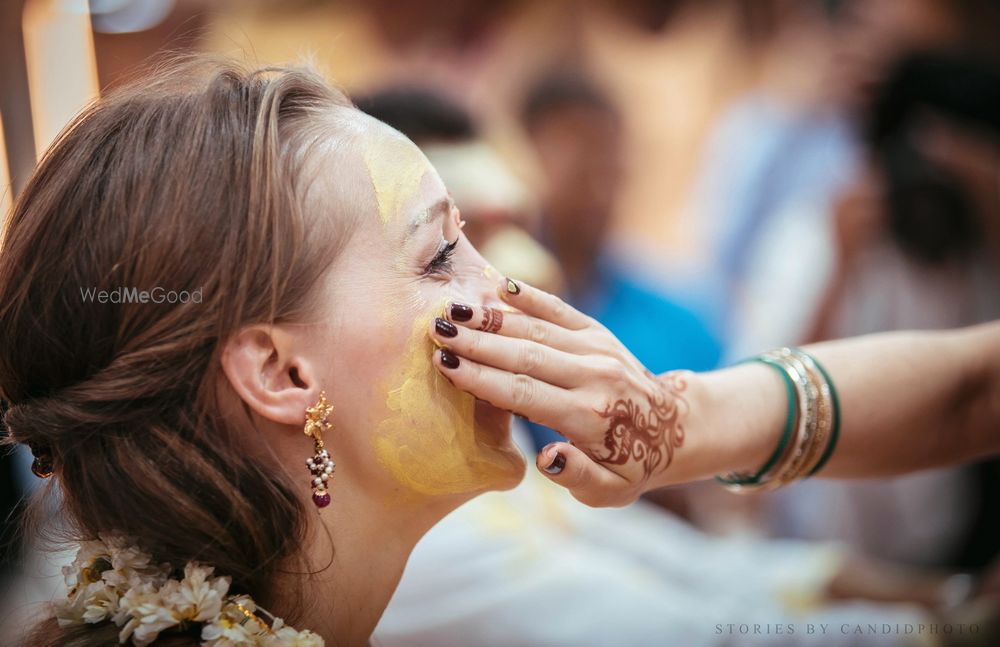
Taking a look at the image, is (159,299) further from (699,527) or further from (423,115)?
(699,527)

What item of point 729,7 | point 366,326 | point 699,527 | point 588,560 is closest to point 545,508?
point 588,560

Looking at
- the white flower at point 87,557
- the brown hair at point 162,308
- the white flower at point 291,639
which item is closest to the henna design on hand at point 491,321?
the brown hair at point 162,308

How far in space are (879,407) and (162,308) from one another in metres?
1.20

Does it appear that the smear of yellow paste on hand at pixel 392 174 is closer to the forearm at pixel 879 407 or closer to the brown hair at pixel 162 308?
the brown hair at pixel 162 308

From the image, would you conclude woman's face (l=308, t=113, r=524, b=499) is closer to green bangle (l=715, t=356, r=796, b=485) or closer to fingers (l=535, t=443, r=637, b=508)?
fingers (l=535, t=443, r=637, b=508)

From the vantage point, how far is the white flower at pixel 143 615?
3.59 feet

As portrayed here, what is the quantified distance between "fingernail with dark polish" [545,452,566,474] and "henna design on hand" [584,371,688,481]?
0.19ft

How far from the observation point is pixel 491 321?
45.9 inches

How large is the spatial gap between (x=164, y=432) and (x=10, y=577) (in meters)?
1.32

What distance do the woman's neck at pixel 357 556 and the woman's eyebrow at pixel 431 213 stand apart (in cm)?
39

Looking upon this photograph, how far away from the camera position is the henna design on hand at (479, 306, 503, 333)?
45.8 inches

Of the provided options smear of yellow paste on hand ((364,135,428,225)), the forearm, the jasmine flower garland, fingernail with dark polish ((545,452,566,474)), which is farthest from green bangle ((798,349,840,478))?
the jasmine flower garland

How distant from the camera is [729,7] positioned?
3.99 m

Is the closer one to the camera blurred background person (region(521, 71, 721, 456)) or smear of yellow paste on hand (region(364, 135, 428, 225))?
smear of yellow paste on hand (region(364, 135, 428, 225))
